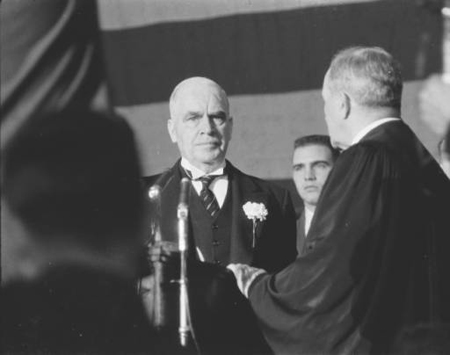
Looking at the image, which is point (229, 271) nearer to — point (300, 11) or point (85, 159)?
point (85, 159)

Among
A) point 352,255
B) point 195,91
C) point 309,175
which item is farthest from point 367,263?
point 195,91

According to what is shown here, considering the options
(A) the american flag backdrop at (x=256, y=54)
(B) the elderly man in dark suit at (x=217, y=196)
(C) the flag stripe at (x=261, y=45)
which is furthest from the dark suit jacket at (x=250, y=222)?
(C) the flag stripe at (x=261, y=45)

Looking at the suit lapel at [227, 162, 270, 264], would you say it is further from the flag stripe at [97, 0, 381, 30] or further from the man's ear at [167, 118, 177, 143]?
the flag stripe at [97, 0, 381, 30]

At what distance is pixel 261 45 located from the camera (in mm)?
4598

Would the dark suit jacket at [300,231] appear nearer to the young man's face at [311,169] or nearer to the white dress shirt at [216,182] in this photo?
the young man's face at [311,169]

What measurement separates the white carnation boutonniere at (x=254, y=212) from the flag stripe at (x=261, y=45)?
869 millimetres

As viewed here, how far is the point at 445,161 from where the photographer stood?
158 inches

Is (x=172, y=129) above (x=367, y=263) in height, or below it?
above

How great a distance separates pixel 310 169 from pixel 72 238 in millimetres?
1183

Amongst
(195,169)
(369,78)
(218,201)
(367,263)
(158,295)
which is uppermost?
(369,78)

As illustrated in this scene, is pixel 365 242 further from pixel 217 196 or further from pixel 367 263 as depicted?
pixel 217 196

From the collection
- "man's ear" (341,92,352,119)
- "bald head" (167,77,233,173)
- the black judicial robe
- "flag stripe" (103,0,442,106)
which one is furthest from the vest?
"flag stripe" (103,0,442,106)

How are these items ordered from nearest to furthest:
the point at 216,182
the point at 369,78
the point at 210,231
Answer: the point at 369,78
the point at 210,231
the point at 216,182

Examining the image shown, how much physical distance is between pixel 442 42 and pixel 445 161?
69cm
